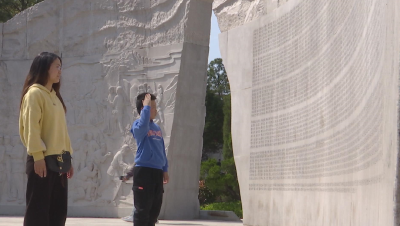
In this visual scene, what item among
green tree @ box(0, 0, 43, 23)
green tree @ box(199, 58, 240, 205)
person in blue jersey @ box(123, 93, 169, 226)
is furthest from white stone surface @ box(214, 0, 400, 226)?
green tree @ box(0, 0, 43, 23)

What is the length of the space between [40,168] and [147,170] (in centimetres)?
144

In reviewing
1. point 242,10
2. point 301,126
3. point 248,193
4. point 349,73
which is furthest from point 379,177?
point 242,10

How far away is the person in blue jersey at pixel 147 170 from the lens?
15.1ft

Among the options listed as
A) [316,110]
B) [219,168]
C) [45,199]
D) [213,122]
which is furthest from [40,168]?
[213,122]

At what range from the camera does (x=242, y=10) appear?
6.85 metres

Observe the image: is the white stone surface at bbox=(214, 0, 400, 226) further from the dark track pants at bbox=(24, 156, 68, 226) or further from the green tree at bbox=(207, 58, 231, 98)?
the green tree at bbox=(207, 58, 231, 98)

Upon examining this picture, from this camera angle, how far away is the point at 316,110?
5.00 metres

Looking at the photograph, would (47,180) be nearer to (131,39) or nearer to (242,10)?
(242,10)

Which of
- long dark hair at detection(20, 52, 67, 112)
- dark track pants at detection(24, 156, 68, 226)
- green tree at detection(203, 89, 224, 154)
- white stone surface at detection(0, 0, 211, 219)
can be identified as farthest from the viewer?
green tree at detection(203, 89, 224, 154)

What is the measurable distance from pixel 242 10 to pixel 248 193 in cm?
209

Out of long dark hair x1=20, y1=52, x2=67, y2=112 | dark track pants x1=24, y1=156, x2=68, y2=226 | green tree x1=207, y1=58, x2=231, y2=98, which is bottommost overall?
dark track pants x1=24, y1=156, x2=68, y2=226

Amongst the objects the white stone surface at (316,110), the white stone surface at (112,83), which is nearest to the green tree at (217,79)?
the white stone surface at (112,83)

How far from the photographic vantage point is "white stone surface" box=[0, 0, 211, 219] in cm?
880

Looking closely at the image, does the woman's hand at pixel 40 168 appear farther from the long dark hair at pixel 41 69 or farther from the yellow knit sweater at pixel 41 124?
the long dark hair at pixel 41 69
